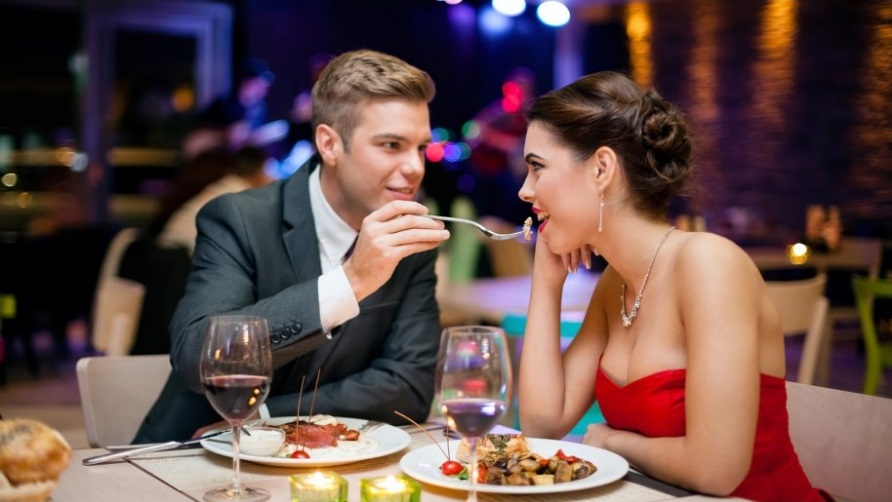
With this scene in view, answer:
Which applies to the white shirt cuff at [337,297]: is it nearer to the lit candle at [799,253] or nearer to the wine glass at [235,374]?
the wine glass at [235,374]

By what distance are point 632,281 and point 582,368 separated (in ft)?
0.79

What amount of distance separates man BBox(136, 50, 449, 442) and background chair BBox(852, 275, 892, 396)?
316 centimetres

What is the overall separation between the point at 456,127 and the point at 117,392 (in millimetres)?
8766

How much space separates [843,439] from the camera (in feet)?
6.62

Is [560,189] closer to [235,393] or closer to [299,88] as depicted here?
[235,393]

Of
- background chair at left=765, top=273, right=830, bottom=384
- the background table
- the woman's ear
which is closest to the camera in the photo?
the woman's ear

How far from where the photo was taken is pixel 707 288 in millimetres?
1820

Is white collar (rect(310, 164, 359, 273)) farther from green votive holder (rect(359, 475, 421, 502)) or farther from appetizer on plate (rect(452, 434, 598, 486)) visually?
green votive holder (rect(359, 475, 421, 502))

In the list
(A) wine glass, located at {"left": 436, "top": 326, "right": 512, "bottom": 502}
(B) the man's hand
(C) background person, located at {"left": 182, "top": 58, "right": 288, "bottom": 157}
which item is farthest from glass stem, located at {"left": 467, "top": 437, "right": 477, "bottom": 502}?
(C) background person, located at {"left": 182, "top": 58, "right": 288, "bottom": 157}

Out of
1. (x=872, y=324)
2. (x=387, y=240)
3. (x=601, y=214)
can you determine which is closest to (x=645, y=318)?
(x=601, y=214)

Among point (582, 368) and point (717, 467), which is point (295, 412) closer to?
point (582, 368)

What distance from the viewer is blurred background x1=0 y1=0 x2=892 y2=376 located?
23.1ft

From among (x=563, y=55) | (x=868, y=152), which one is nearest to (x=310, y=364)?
(x=868, y=152)

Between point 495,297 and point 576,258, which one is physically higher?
point 576,258
